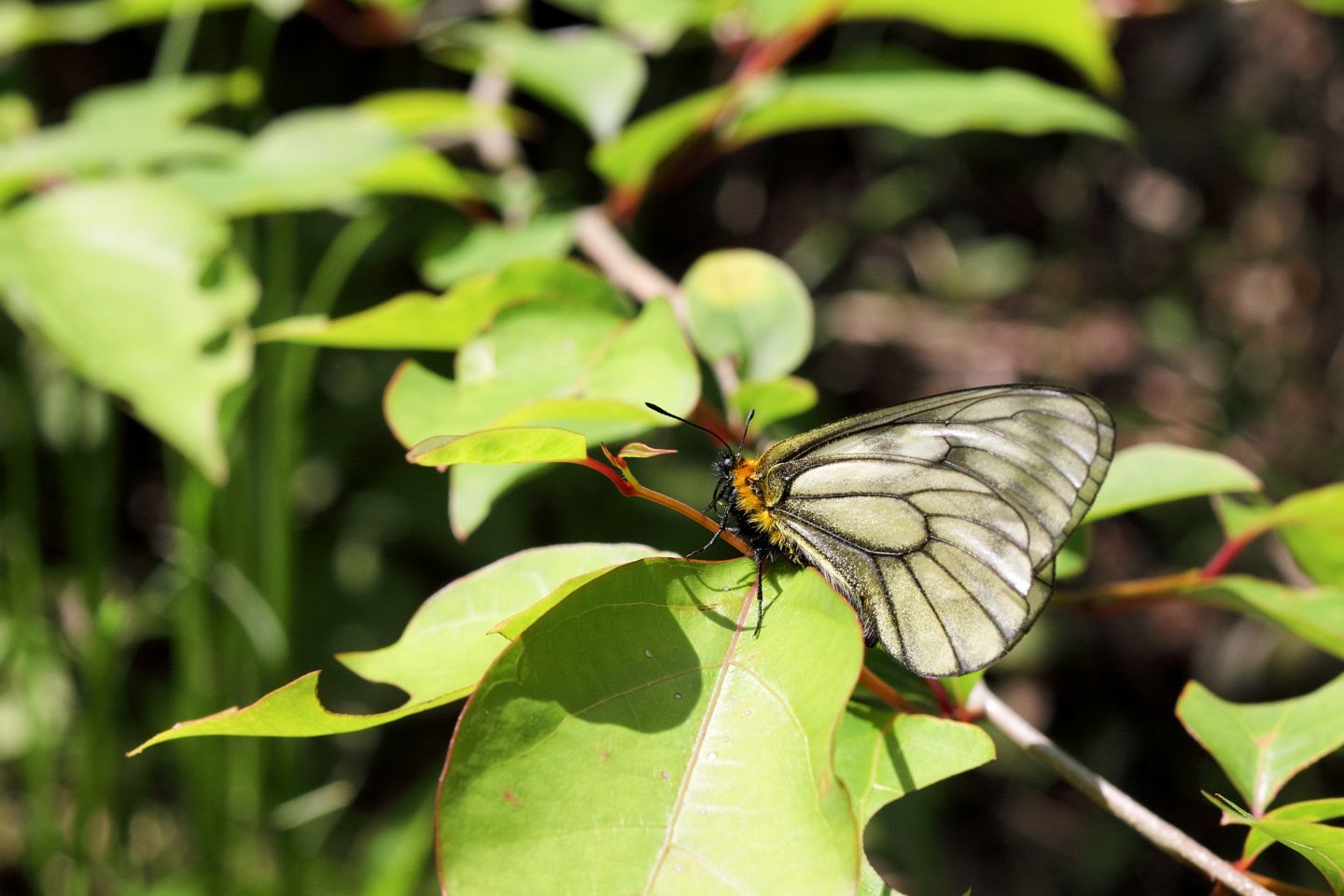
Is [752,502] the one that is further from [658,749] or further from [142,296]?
[142,296]

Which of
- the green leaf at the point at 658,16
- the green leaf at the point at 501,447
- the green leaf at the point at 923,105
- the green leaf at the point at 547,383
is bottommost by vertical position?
the green leaf at the point at 547,383

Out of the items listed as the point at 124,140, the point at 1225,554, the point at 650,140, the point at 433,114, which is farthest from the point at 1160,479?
the point at 124,140

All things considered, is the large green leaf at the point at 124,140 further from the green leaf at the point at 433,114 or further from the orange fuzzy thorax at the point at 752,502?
the orange fuzzy thorax at the point at 752,502

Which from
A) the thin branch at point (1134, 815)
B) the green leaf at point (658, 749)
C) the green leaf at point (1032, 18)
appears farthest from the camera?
the green leaf at point (1032, 18)

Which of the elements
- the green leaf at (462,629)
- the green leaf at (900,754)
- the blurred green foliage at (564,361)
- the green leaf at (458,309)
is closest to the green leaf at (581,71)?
the blurred green foliage at (564,361)

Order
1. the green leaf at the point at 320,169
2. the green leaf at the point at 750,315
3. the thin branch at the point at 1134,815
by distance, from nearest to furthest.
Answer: the thin branch at the point at 1134,815, the green leaf at the point at 750,315, the green leaf at the point at 320,169

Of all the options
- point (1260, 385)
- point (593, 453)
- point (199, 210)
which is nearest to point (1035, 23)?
point (593, 453)

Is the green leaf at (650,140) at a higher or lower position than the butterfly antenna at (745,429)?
higher
